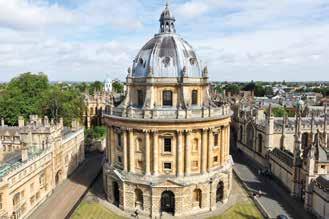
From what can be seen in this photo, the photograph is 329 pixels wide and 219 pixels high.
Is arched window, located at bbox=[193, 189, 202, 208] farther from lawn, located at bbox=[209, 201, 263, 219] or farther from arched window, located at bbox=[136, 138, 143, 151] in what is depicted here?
arched window, located at bbox=[136, 138, 143, 151]

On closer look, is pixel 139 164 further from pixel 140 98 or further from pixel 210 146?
pixel 210 146

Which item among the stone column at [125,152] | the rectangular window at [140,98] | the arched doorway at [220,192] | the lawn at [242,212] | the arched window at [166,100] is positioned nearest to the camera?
the lawn at [242,212]

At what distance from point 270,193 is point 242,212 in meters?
8.24

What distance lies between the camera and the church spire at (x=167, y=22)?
46062 millimetres

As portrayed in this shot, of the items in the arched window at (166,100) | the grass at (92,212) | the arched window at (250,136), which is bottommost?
the grass at (92,212)

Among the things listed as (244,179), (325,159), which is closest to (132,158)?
(244,179)

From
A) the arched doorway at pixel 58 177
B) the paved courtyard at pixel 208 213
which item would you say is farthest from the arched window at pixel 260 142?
the arched doorway at pixel 58 177

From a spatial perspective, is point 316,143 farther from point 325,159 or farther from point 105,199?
point 105,199

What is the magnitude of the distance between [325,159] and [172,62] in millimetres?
24004

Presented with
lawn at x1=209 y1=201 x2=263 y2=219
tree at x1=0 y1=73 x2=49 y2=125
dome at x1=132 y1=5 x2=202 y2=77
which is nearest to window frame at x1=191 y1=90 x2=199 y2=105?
dome at x1=132 y1=5 x2=202 y2=77

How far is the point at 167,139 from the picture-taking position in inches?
1593

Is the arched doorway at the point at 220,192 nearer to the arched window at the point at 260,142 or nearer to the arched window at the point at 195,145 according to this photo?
the arched window at the point at 195,145

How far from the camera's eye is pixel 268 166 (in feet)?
189

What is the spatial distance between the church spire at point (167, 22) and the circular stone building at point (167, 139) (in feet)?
5.17
